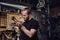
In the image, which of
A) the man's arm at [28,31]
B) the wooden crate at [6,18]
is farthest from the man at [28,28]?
the wooden crate at [6,18]

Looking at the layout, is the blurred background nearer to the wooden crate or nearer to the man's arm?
the wooden crate

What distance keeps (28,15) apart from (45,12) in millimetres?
2917

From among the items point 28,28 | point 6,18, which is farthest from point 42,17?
point 28,28

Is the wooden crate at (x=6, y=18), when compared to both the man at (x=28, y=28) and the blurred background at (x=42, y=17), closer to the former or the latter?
the blurred background at (x=42, y=17)

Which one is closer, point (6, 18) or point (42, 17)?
point (6, 18)

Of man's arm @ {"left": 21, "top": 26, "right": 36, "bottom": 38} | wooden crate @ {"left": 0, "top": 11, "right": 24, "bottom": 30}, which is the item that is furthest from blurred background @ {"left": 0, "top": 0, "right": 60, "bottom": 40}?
man's arm @ {"left": 21, "top": 26, "right": 36, "bottom": 38}

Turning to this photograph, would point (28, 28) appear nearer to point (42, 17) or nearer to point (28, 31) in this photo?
point (28, 31)

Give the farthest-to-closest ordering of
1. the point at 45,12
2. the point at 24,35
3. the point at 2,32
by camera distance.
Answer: the point at 45,12 → the point at 2,32 → the point at 24,35

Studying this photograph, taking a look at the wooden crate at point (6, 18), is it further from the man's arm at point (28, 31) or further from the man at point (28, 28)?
the man's arm at point (28, 31)

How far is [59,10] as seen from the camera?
23.2ft

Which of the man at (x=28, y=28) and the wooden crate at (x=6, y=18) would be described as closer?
the man at (x=28, y=28)

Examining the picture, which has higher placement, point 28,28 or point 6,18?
point 28,28

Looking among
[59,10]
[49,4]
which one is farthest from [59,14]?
[49,4]

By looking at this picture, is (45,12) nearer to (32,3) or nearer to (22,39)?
(32,3)
